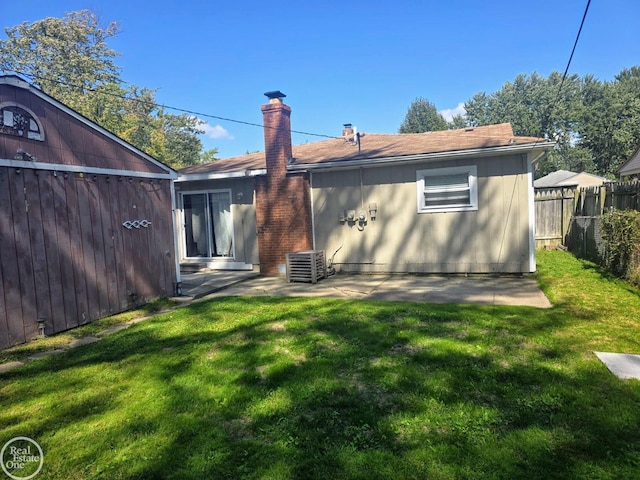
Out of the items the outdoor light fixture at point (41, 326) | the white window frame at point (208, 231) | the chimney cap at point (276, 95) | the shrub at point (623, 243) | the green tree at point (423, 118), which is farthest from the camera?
the green tree at point (423, 118)

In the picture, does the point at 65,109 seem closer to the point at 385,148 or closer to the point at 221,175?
the point at 221,175

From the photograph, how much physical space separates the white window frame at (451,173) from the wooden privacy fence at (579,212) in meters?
2.65

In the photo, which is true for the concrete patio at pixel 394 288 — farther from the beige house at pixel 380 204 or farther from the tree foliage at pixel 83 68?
the tree foliage at pixel 83 68

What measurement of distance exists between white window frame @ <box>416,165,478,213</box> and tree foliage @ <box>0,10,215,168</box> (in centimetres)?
2812

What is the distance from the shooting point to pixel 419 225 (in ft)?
30.2

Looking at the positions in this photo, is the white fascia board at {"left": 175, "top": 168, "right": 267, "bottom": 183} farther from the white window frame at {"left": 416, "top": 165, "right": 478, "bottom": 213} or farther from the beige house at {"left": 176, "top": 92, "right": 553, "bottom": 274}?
the white window frame at {"left": 416, "top": 165, "right": 478, "bottom": 213}

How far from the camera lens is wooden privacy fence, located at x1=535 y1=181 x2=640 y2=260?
7973mm

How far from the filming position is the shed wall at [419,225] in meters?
8.43

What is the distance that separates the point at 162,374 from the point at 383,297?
4.10 m

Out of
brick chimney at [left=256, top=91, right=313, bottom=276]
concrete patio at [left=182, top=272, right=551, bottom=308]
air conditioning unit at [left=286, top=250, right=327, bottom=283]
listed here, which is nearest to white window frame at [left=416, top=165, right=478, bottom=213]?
concrete patio at [left=182, top=272, right=551, bottom=308]

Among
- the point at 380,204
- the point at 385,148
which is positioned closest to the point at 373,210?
Result: the point at 380,204

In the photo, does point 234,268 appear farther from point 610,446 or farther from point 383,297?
point 610,446

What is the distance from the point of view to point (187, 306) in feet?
23.4

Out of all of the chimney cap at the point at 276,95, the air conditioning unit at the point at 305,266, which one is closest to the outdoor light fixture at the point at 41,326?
the air conditioning unit at the point at 305,266
